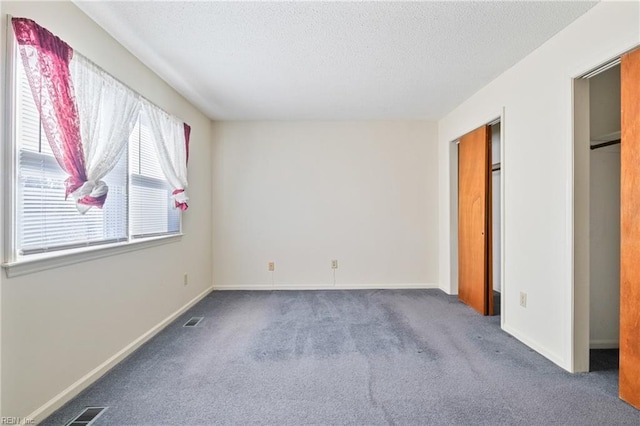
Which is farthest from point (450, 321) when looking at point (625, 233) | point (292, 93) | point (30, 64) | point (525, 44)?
point (30, 64)

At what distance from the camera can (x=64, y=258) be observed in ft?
5.62

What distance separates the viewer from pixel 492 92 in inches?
117

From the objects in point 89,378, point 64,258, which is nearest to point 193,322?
point 89,378

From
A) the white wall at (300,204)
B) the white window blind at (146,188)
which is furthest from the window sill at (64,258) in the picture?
the white wall at (300,204)

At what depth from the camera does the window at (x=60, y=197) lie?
1.50 meters

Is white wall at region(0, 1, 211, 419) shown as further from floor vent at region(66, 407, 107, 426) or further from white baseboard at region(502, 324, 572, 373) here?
white baseboard at region(502, 324, 572, 373)

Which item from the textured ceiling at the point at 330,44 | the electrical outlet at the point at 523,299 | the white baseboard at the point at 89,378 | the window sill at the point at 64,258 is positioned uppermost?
the textured ceiling at the point at 330,44

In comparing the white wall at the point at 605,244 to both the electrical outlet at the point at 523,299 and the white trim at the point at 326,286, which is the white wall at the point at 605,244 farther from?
the white trim at the point at 326,286

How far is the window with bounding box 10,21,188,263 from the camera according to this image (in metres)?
1.50

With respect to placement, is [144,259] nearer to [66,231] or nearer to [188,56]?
[66,231]

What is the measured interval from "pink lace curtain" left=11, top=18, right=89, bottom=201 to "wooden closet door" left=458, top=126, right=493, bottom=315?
3522 mm

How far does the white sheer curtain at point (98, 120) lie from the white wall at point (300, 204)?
6.83 feet

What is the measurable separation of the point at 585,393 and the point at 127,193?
350 cm

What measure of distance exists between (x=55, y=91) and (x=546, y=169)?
3.28 meters
